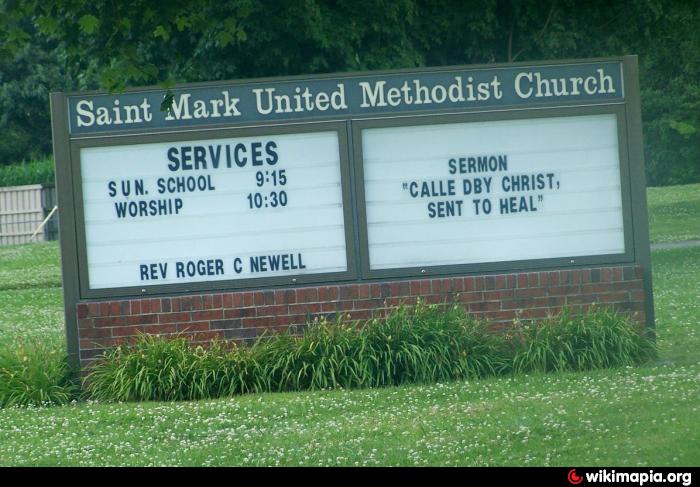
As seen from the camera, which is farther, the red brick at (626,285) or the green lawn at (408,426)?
the red brick at (626,285)

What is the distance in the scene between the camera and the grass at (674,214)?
27.4 meters

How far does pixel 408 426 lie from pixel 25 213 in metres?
34.4

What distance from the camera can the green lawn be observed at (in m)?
7.47

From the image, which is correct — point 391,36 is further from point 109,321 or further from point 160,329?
point 109,321

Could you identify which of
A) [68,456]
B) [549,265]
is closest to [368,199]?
[549,265]

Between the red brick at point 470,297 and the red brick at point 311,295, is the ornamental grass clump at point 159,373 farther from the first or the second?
the red brick at point 470,297

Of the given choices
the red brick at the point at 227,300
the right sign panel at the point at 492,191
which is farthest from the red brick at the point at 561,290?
the red brick at the point at 227,300

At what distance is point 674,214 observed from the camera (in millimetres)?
32719

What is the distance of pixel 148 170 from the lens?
10.9 m

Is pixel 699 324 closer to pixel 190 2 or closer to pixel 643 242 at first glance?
pixel 643 242

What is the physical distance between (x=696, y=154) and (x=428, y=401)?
135 feet

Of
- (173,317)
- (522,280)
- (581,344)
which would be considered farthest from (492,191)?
(173,317)

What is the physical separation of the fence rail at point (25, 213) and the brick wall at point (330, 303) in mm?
30342

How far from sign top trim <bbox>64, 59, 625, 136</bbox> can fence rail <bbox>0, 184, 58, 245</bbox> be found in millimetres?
30139
